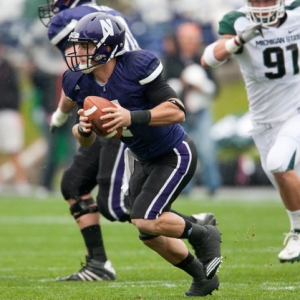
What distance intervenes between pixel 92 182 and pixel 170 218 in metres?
1.10

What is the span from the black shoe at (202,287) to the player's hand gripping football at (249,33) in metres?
1.66

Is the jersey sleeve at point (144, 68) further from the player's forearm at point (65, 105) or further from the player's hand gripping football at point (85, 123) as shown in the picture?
the player's forearm at point (65, 105)

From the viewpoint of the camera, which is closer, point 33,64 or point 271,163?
point 271,163

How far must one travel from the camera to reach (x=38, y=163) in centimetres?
1282

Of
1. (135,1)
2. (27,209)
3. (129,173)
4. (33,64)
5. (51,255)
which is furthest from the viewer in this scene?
(135,1)

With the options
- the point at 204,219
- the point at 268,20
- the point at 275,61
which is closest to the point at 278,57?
the point at 275,61

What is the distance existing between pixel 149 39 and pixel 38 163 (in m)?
2.65

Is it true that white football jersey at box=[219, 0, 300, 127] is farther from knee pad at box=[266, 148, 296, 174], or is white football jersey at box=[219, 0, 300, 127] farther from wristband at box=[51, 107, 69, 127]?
wristband at box=[51, 107, 69, 127]

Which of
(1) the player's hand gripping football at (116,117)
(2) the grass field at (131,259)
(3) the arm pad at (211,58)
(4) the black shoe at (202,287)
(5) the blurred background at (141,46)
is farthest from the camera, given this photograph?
(5) the blurred background at (141,46)

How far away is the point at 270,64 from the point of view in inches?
216

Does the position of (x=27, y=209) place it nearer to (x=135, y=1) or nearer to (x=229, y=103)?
(x=229, y=103)

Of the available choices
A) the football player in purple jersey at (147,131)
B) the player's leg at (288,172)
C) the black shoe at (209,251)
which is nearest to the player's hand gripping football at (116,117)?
the football player in purple jersey at (147,131)

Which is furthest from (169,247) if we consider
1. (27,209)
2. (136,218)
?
(27,209)

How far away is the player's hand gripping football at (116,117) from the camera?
3.96m
